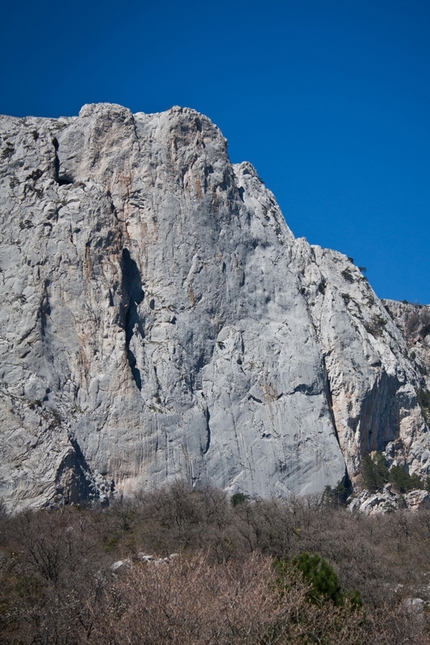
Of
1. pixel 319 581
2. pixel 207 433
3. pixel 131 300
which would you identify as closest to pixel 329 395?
pixel 207 433

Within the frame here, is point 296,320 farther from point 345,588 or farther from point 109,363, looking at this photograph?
point 345,588

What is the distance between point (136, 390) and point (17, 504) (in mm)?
9549

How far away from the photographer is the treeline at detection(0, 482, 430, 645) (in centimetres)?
1717

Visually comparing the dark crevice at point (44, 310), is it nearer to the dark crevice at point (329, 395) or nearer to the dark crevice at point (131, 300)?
the dark crevice at point (131, 300)

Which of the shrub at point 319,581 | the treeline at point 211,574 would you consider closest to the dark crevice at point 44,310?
the treeline at point 211,574

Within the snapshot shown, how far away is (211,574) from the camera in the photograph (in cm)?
2005

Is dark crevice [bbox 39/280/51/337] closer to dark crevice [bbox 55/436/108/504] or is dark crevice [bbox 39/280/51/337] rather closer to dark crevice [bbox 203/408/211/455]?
dark crevice [bbox 55/436/108/504]

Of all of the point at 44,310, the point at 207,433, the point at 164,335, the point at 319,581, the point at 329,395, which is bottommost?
the point at 319,581

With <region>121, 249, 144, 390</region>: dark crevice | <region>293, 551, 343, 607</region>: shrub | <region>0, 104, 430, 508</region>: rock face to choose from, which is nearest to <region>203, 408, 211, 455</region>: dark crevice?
<region>0, 104, 430, 508</region>: rock face

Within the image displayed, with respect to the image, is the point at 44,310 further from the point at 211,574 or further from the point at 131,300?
the point at 211,574

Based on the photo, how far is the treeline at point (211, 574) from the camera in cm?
1717

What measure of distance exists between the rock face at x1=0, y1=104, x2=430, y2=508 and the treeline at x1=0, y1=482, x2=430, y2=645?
4.00 metres

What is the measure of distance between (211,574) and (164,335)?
90.0ft

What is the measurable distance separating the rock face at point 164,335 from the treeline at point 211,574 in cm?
Result: 400
